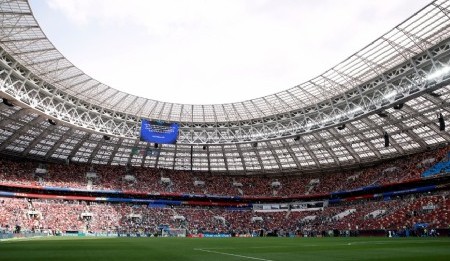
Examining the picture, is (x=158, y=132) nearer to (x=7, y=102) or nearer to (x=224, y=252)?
(x=7, y=102)

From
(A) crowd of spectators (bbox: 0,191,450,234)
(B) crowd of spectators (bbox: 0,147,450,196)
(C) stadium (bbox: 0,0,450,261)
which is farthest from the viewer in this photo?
(B) crowd of spectators (bbox: 0,147,450,196)

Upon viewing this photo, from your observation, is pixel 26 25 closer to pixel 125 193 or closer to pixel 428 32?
pixel 428 32

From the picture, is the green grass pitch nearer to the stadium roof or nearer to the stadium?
the stadium

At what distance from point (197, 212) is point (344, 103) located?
121 ft

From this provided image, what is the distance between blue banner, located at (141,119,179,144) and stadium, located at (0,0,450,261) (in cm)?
15

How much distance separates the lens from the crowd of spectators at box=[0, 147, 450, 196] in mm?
57281

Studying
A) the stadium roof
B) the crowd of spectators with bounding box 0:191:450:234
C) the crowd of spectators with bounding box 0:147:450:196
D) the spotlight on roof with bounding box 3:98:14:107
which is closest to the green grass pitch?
the spotlight on roof with bounding box 3:98:14:107

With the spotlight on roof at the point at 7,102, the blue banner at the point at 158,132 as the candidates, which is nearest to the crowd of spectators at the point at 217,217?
the blue banner at the point at 158,132

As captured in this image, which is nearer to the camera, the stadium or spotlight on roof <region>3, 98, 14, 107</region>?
the stadium

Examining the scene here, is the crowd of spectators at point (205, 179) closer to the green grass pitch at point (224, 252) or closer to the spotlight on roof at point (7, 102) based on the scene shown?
the spotlight on roof at point (7, 102)

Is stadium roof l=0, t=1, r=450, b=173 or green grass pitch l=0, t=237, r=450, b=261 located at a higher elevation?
stadium roof l=0, t=1, r=450, b=173

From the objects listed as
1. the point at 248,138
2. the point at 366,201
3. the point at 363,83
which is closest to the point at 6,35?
the point at 248,138

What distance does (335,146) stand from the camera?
60.0 m

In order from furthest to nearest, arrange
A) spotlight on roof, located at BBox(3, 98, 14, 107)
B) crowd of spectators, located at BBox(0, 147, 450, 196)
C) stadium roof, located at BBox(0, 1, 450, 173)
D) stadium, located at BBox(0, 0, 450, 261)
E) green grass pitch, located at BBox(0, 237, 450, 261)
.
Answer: crowd of spectators, located at BBox(0, 147, 450, 196)
spotlight on roof, located at BBox(3, 98, 14, 107)
stadium, located at BBox(0, 0, 450, 261)
stadium roof, located at BBox(0, 1, 450, 173)
green grass pitch, located at BBox(0, 237, 450, 261)
